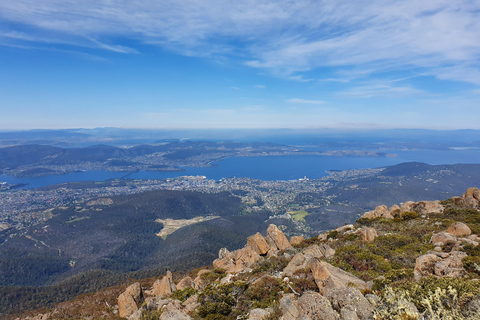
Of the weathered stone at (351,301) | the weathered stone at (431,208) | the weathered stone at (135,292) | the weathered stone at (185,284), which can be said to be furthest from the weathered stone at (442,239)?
the weathered stone at (135,292)

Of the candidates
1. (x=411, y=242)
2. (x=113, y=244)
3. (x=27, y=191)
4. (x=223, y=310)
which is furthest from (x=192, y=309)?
(x=27, y=191)

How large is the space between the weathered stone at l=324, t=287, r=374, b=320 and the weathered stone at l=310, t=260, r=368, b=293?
110 centimetres

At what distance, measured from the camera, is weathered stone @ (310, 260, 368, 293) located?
8.77m

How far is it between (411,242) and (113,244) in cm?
8409

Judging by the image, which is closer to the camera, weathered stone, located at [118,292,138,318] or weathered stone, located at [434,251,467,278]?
weathered stone, located at [434,251,467,278]

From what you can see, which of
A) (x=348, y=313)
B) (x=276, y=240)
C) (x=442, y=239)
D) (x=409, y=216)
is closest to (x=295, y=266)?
(x=348, y=313)

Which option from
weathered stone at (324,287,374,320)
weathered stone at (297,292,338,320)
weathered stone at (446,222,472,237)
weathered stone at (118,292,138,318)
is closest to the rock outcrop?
weathered stone at (297,292,338,320)

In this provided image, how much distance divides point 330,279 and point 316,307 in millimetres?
2269

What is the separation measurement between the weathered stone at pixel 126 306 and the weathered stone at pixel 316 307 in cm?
1211

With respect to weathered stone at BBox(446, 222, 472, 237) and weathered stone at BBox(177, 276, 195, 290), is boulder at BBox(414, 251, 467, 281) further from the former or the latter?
weathered stone at BBox(177, 276, 195, 290)

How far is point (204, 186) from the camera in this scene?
150000 millimetres

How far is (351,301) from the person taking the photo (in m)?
6.90

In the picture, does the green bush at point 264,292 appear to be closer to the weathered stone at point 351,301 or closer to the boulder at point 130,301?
the weathered stone at point 351,301

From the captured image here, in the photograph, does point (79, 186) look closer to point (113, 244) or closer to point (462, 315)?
point (113, 244)
